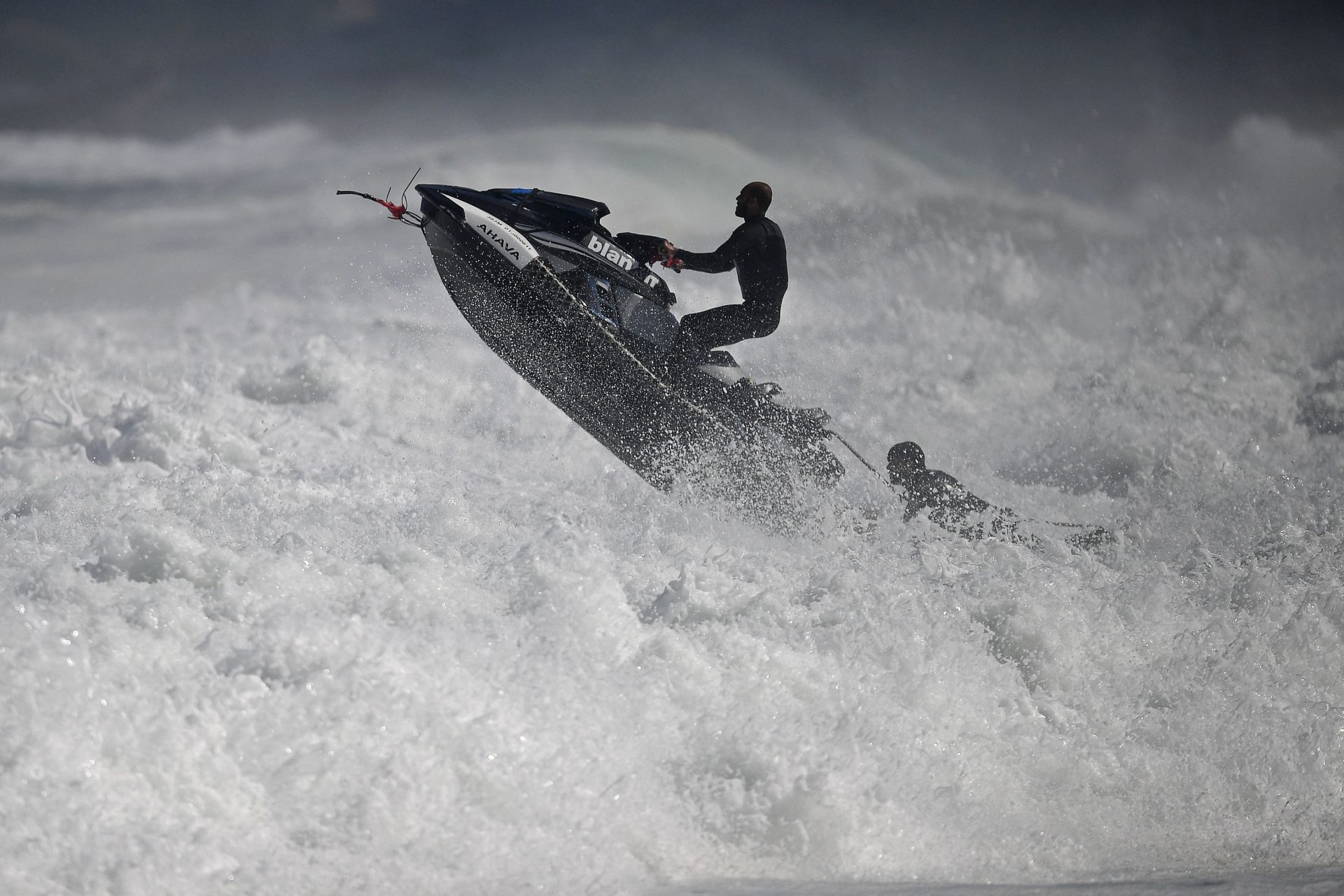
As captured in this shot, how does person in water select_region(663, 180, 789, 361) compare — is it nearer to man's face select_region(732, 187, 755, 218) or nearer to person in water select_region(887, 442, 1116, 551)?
man's face select_region(732, 187, 755, 218)

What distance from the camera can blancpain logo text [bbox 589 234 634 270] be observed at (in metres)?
5.68

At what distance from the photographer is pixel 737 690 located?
341 centimetres

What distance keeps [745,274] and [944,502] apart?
199cm

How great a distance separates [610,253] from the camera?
18.8ft

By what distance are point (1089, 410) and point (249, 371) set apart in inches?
525

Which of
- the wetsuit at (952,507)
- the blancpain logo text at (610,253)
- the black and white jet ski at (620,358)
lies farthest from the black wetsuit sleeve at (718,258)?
the wetsuit at (952,507)

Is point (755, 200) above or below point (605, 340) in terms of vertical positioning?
above

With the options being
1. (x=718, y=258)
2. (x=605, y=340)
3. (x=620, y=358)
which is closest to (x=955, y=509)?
(x=718, y=258)

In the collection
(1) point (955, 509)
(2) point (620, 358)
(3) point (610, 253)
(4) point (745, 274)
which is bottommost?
(1) point (955, 509)

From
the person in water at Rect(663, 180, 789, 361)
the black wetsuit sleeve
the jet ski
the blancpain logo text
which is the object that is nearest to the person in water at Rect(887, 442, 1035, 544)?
the jet ski

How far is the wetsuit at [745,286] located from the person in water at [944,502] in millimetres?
1302

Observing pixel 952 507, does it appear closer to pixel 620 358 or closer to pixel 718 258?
pixel 718 258

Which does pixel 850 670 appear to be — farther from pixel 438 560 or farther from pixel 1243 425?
pixel 1243 425

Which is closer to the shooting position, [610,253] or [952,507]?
[610,253]
